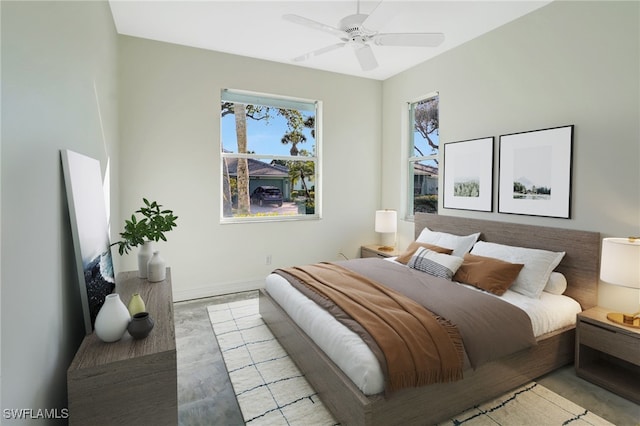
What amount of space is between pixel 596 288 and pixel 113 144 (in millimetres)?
4219

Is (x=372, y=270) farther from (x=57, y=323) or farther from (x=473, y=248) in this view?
(x=57, y=323)

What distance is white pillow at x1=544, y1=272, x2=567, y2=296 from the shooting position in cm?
269

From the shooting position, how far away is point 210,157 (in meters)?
4.04

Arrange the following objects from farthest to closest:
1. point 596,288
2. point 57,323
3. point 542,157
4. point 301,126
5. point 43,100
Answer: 1. point 301,126
2. point 542,157
3. point 596,288
4. point 57,323
5. point 43,100

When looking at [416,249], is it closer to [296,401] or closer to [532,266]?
[532,266]

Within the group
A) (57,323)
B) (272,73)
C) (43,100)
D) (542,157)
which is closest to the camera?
(43,100)

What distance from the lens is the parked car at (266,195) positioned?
4.42 meters

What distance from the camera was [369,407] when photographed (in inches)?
64.7

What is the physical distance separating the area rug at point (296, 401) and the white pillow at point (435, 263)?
3.22ft

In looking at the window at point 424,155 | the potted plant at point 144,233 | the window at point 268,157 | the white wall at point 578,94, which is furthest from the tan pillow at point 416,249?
the potted plant at point 144,233

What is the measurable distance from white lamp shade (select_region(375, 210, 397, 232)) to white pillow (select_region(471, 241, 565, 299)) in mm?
1649

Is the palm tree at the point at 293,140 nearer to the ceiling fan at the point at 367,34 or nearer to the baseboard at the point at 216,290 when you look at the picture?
the baseboard at the point at 216,290

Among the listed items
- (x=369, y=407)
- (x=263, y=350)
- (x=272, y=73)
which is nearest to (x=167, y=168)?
(x=272, y=73)

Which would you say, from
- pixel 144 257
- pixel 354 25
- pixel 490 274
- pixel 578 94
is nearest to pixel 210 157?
pixel 144 257
